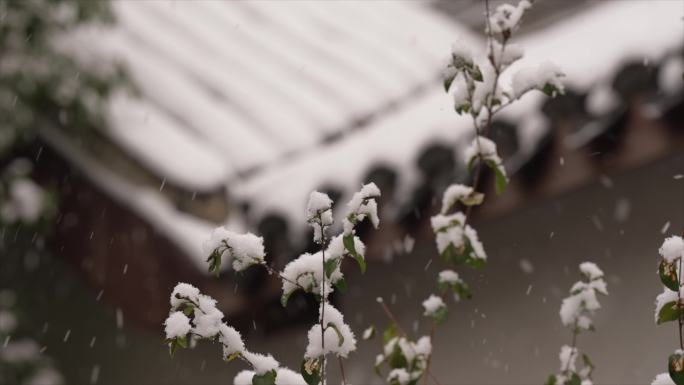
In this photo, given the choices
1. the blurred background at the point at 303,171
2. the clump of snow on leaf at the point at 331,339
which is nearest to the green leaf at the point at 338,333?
the clump of snow on leaf at the point at 331,339

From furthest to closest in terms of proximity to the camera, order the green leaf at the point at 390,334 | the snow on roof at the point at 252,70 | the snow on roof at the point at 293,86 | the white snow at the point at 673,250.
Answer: the snow on roof at the point at 252,70
the snow on roof at the point at 293,86
the green leaf at the point at 390,334
the white snow at the point at 673,250

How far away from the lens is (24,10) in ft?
12.7

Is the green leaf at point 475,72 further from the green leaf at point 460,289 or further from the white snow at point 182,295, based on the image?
the white snow at point 182,295

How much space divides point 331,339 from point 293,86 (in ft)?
7.57

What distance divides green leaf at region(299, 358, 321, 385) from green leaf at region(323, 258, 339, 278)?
0.50 feet

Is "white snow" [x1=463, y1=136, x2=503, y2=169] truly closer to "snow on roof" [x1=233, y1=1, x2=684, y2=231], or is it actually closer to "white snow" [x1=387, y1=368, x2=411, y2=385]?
"white snow" [x1=387, y1=368, x2=411, y2=385]

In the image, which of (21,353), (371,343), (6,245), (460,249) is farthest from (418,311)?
(6,245)

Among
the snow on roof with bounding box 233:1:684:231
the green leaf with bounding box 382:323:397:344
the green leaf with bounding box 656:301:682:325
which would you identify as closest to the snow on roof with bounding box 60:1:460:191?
the snow on roof with bounding box 233:1:684:231

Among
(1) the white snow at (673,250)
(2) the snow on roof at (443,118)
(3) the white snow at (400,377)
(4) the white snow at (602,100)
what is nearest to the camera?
(1) the white snow at (673,250)

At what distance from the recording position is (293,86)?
3.64 m

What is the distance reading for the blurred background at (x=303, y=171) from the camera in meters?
2.61

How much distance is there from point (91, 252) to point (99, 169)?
345mm

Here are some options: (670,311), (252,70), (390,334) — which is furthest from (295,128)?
(670,311)

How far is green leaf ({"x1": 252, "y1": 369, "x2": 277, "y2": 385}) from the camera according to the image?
1375mm
